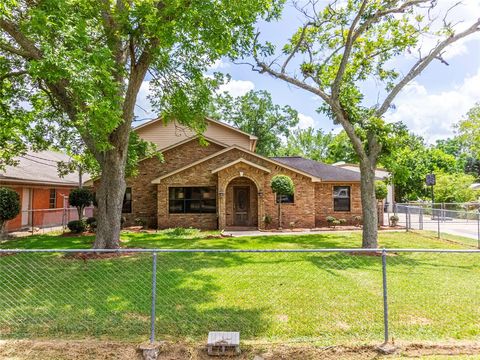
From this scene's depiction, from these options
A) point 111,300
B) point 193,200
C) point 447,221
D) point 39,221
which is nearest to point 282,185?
point 193,200

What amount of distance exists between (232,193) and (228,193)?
0.26m

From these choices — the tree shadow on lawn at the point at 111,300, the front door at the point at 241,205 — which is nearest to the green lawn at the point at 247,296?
the tree shadow on lawn at the point at 111,300

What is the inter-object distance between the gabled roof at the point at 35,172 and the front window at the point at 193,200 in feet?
26.1

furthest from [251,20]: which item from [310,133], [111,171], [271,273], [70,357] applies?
[310,133]

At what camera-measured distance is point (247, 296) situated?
277 inches

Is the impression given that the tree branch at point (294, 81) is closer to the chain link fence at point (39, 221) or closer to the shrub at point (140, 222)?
the shrub at point (140, 222)

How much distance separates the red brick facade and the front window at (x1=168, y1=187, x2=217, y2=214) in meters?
0.28

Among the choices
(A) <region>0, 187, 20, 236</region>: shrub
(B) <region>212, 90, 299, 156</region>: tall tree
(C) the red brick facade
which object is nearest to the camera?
(A) <region>0, 187, 20, 236</region>: shrub

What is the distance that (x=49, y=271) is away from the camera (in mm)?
9445

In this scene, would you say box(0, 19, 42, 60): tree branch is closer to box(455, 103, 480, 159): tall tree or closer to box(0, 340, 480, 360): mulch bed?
box(0, 340, 480, 360): mulch bed

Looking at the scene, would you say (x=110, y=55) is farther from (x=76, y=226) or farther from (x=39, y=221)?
(x=39, y=221)

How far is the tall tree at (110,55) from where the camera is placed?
841 centimetres

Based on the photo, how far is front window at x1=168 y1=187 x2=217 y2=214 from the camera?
2023 centimetres

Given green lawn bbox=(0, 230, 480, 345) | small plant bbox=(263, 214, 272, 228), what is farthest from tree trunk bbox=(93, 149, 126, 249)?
small plant bbox=(263, 214, 272, 228)
